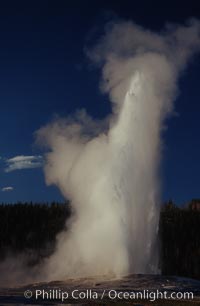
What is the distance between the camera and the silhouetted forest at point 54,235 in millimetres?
90250

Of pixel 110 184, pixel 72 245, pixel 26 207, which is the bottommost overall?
pixel 72 245

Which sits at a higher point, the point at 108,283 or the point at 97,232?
the point at 97,232

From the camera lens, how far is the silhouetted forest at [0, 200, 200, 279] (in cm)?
9025

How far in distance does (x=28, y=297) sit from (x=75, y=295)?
2885 millimetres

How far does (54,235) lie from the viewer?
297 feet

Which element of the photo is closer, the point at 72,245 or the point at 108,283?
the point at 108,283

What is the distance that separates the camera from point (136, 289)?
35906mm

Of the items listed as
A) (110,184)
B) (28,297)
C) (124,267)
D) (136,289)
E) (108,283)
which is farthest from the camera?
(110,184)

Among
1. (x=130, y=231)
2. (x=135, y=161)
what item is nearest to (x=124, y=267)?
(x=130, y=231)

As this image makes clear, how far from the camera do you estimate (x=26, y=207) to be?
323 feet

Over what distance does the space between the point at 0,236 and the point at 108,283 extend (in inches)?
2194

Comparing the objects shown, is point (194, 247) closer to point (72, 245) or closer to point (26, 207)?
point (26, 207)

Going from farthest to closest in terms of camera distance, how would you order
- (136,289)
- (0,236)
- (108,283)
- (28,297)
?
(0,236) < (108,283) < (136,289) < (28,297)

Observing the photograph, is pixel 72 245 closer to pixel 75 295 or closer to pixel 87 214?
pixel 87 214
